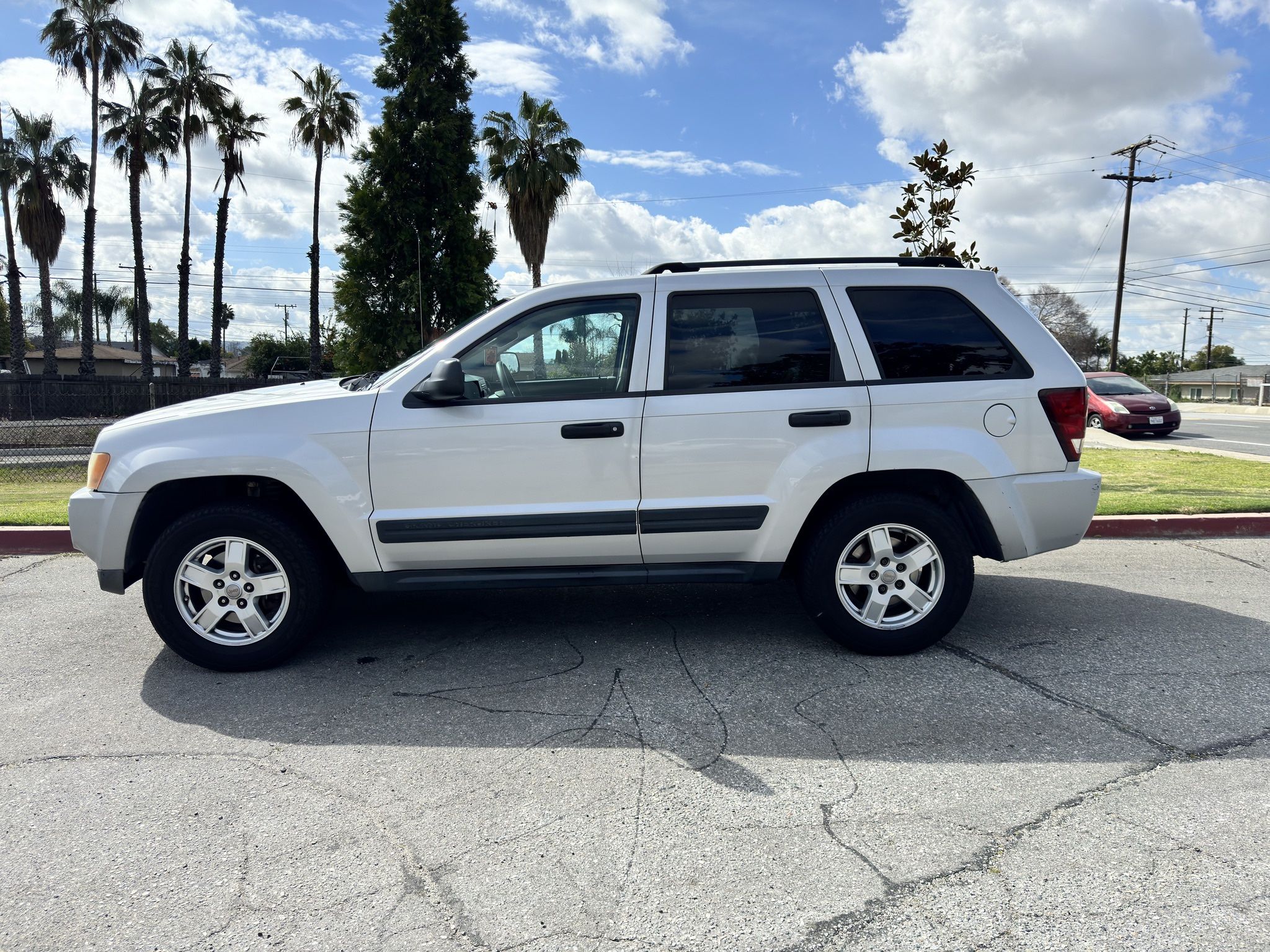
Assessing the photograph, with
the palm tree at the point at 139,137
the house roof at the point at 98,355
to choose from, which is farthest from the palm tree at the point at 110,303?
the palm tree at the point at 139,137

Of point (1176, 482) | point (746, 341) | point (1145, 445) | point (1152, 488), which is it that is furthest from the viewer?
point (1145, 445)

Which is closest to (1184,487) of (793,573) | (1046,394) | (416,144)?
(1046,394)

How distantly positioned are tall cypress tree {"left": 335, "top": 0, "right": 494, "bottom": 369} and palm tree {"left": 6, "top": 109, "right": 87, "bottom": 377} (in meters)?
19.8

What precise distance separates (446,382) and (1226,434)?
24.3 meters

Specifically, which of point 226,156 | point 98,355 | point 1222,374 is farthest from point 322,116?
point 1222,374

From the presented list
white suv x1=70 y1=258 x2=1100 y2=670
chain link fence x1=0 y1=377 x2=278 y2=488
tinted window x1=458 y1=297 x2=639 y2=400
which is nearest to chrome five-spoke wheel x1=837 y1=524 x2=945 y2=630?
white suv x1=70 y1=258 x2=1100 y2=670

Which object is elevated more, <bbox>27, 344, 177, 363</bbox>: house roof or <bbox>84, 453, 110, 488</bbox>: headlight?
<bbox>27, 344, 177, 363</bbox>: house roof

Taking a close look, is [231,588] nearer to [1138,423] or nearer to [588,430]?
[588,430]

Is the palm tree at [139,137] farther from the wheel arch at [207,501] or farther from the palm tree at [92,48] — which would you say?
the wheel arch at [207,501]

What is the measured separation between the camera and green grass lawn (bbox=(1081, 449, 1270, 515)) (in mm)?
7969

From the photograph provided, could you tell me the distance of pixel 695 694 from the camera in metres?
4.05

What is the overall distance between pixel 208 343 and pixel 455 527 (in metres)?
133

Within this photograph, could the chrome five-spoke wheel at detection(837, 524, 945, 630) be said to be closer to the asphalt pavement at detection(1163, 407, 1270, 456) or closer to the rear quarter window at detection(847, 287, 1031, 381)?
the rear quarter window at detection(847, 287, 1031, 381)

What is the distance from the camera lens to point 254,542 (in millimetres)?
4324
